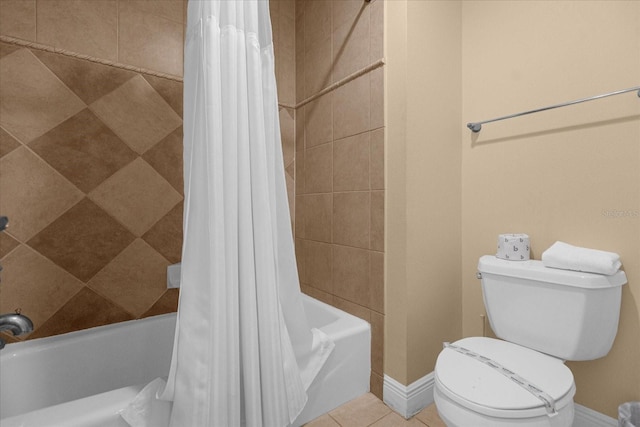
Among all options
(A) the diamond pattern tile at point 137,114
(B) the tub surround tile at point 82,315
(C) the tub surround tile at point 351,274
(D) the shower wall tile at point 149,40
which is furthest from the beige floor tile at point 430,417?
(D) the shower wall tile at point 149,40

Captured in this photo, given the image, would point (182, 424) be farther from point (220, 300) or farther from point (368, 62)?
point (368, 62)

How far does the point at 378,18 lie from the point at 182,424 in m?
1.67

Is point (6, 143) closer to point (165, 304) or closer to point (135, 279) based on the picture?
point (135, 279)

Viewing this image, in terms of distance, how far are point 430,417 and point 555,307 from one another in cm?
68

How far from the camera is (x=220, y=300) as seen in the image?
90 centimetres

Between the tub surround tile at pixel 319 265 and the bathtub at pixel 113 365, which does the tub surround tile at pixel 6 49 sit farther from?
the tub surround tile at pixel 319 265

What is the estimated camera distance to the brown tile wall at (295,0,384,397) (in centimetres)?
146

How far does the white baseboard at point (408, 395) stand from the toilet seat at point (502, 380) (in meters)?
0.36

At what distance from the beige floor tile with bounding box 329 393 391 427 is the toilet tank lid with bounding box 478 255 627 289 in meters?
0.74

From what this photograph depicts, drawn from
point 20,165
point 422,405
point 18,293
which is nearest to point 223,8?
point 20,165

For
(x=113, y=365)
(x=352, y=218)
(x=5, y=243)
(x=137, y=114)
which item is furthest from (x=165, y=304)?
(x=352, y=218)

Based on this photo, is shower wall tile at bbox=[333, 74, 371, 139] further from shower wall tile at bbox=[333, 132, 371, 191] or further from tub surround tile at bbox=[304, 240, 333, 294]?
tub surround tile at bbox=[304, 240, 333, 294]

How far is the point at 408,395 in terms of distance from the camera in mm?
1357

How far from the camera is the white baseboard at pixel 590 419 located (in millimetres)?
1177
